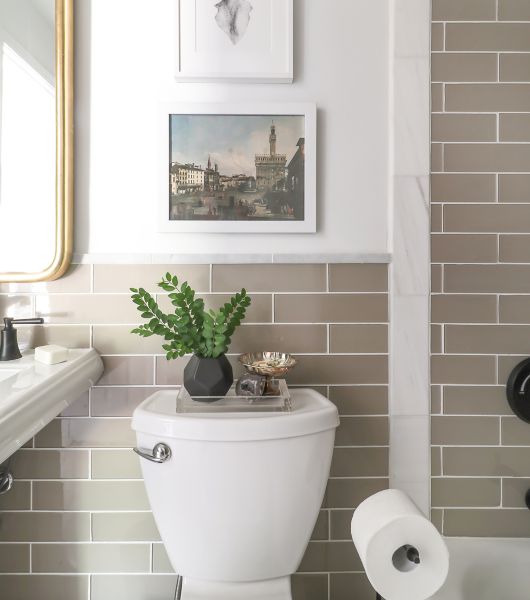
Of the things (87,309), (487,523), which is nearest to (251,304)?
(87,309)

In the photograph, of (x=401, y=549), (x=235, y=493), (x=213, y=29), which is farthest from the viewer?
(x=213, y=29)

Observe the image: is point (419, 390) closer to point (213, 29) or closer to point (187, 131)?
point (187, 131)

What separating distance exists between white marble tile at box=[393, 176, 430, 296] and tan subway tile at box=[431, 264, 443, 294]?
0.02 m

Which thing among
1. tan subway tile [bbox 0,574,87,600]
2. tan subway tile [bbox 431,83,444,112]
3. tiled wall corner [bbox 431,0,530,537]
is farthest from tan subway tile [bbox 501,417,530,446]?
tan subway tile [bbox 0,574,87,600]

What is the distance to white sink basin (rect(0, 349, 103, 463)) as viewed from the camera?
75 cm

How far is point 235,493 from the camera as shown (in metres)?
1.00

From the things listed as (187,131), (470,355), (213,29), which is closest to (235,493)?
(470,355)

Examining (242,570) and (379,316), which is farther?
(379,316)

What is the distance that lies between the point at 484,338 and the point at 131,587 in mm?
1117

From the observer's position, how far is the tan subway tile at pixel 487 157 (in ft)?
4.13

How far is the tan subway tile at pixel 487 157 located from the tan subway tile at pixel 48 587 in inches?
56.5

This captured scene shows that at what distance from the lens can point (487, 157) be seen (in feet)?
4.13

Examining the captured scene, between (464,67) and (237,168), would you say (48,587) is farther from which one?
(464,67)

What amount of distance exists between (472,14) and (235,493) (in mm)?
1300
